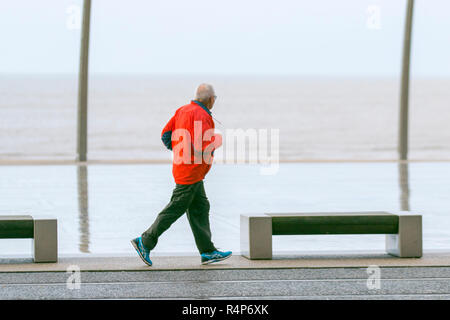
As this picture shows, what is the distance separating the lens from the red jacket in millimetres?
7215

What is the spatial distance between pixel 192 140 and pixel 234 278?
3.71 ft

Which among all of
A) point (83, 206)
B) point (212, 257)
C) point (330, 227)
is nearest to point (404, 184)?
point (83, 206)

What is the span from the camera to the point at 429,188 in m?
14.0

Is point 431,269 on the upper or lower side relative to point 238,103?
lower

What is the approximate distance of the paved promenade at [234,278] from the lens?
628 cm

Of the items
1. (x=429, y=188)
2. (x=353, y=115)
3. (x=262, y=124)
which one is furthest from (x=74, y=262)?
(x=353, y=115)

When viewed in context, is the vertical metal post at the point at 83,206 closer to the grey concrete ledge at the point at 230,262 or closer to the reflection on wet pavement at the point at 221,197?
the reflection on wet pavement at the point at 221,197

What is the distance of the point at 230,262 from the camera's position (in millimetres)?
7617

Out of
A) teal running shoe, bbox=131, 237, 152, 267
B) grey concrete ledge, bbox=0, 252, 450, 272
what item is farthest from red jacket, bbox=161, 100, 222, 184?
grey concrete ledge, bbox=0, 252, 450, 272

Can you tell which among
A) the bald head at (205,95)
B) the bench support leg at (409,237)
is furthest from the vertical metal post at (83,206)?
the bench support leg at (409,237)

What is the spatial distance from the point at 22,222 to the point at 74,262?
53 centimetres
